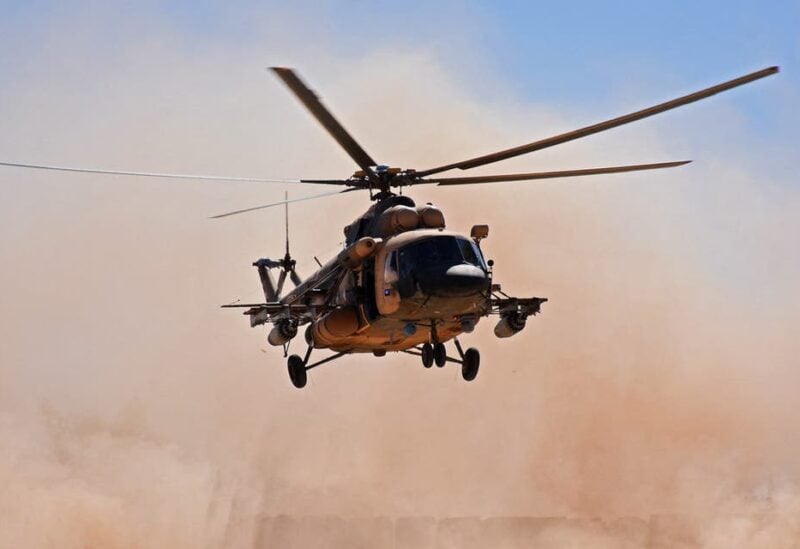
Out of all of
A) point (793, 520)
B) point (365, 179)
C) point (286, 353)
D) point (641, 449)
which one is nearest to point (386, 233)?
point (365, 179)

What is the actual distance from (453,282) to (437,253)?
60cm

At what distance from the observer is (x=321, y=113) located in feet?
51.6

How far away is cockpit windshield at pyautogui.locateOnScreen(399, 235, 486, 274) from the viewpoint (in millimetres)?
17562

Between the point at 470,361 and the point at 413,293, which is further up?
the point at 413,293

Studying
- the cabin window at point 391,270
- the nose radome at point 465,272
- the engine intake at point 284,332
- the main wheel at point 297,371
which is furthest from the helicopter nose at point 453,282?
the main wheel at point 297,371

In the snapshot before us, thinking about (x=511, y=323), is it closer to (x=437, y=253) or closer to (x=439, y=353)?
(x=439, y=353)

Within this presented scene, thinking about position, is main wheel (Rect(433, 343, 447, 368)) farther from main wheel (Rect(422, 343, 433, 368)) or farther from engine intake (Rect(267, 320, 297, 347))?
engine intake (Rect(267, 320, 297, 347))

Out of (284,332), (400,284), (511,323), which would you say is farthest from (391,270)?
(511,323)

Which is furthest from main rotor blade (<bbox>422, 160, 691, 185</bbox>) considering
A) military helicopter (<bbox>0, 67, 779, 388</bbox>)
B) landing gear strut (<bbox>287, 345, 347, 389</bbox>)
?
landing gear strut (<bbox>287, 345, 347, 389</bbox>)

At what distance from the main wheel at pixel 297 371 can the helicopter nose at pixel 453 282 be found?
12.0 ft

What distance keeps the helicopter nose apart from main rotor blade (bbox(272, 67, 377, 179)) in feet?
6.63

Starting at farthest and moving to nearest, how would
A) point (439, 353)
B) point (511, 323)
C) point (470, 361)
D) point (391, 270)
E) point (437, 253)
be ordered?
1. point (470, 361)
2. point (511, 323)
3. point (439, 353)
4. point (391, 270)
5. point (437, 253)

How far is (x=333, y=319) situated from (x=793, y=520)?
16.6 m

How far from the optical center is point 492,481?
32.9 metres
